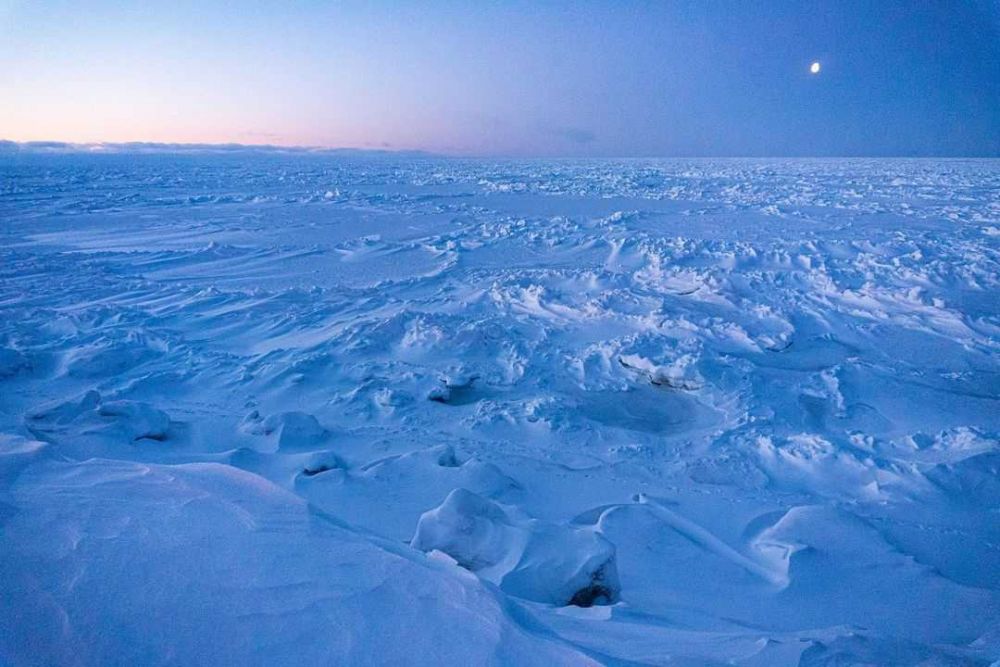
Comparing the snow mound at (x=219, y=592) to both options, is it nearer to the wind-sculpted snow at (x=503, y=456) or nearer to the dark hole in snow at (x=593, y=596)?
the wind-sculpted snow at (x=503, y=456)

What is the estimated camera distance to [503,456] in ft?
12.3

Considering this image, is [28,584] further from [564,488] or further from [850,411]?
[850,411]

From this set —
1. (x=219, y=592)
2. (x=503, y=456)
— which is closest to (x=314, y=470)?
(x=503, y=456)

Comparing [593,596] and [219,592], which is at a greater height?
[219,592]

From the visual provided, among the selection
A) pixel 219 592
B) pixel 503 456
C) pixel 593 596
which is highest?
pixel 219 592

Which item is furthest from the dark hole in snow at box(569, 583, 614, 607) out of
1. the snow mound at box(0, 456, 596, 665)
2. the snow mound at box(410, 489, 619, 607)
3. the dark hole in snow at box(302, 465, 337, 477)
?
the dark hole in snow at box(302, 465, 337, 477)

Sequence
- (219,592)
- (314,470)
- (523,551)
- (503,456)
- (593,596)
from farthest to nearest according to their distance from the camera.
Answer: (503,456), (314,470), (523,551), (593,596), (219,592)

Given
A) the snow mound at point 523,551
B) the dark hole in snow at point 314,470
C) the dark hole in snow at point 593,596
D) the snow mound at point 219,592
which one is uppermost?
the snow mound at point 219,592

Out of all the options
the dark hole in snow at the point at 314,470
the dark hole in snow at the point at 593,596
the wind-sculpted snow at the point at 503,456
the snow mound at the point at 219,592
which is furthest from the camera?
the dark hole in snow at the point at 314,470

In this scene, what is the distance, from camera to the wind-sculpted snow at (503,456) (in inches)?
59.0

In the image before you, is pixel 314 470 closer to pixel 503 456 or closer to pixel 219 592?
pixel 503 456

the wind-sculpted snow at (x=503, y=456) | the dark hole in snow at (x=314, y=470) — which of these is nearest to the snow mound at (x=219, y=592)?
the wind-sculpted snow at (x=503, y=456)

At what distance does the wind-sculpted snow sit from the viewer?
1.50m

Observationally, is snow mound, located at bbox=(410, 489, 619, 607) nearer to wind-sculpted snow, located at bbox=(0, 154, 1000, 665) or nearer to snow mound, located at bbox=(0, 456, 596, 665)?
wind-sculpted snow, located at bbox=(0, 154, 1000, 665)
